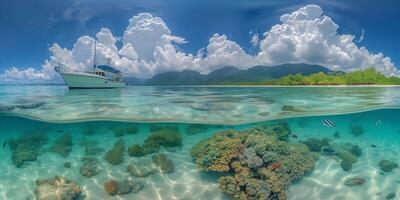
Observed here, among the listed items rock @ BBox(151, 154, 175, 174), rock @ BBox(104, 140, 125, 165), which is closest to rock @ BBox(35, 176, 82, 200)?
rock @ BBox(104, 140, 125, 165)

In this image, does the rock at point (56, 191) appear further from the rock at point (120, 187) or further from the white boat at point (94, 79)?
the white boat at point (94, 79)

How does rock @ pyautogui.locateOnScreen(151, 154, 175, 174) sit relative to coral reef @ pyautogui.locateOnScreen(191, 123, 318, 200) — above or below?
below

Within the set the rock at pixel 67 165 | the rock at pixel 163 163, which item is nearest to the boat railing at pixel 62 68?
the rock at pixel 67 165

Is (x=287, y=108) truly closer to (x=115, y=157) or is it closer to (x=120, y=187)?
(x=115, y=157)

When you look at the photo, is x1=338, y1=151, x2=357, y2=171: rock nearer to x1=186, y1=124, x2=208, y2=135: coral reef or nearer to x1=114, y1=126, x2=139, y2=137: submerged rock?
x1=186, y1=124, x2=208, y2=135: coral reef

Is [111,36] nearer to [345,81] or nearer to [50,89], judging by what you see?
[50,89]

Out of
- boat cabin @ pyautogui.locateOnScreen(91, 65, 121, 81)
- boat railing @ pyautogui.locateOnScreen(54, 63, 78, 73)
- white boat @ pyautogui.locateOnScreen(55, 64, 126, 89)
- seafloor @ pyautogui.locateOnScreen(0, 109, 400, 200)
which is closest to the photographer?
seafloor @ pyautogui.locateOnScreen(0, 109, 400, 200)
